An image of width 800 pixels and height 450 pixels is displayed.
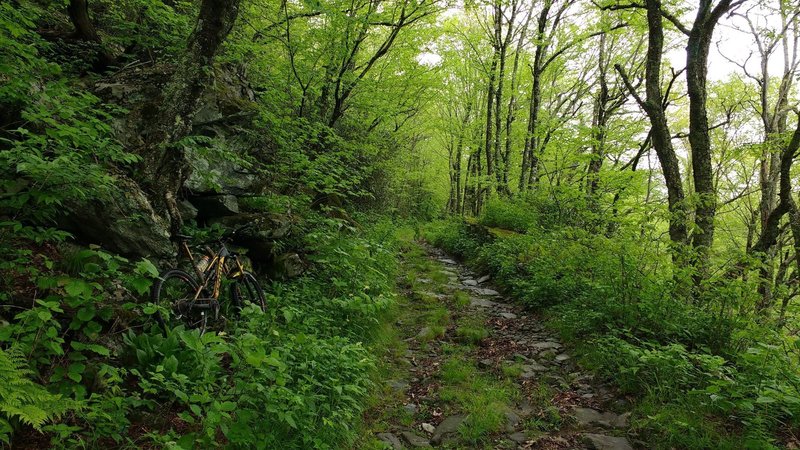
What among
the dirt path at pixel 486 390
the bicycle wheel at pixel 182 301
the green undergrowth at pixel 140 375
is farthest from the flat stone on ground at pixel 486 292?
the bicycle wheel at pixel 182 301

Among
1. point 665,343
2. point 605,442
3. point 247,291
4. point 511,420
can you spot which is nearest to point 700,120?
point 665,343

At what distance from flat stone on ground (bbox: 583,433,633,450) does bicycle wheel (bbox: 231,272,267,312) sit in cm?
470

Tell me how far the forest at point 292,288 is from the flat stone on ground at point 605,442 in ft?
0.13

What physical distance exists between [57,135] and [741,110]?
25.6 metres

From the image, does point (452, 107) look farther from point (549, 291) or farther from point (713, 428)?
point (713, 428)

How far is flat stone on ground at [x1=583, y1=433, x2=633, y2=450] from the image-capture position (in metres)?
4.30

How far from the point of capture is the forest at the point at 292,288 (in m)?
3.47

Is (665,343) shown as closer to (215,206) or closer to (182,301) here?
(182,301)

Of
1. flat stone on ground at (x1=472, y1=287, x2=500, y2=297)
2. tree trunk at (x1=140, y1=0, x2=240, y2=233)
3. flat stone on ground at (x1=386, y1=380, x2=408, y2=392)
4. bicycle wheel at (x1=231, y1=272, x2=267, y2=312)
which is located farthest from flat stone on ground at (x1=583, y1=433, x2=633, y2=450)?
tree trunk at (x1=140, y1=0, x2=240, y2=233)

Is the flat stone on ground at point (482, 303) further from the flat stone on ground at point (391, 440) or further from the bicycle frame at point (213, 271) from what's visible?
the bicycle frame at point (213, 271)

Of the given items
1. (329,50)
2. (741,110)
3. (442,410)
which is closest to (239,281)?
(442,410)

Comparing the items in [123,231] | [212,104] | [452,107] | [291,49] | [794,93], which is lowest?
[123,231]

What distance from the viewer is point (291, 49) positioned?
9.62m

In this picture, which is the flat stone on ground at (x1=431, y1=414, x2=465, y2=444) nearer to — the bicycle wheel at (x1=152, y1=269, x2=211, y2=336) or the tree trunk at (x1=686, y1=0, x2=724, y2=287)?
the bicycle wheel at (x1=152, y1=269, x2=211, y2=336)
